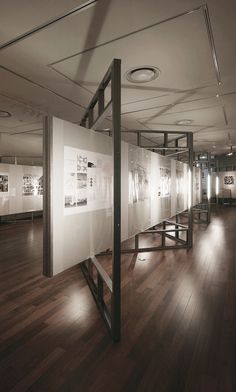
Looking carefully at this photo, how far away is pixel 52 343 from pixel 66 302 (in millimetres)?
775

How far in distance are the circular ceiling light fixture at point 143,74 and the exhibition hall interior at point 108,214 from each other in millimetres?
15

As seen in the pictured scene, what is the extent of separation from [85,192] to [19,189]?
7.73m

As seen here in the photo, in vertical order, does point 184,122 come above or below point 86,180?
above

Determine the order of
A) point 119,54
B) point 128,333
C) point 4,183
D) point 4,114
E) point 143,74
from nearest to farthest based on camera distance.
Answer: point 128,333
point 119,54
point 143,74
point 4,114
point 4,183

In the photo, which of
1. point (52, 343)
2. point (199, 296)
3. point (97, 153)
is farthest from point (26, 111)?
point (199, 296)

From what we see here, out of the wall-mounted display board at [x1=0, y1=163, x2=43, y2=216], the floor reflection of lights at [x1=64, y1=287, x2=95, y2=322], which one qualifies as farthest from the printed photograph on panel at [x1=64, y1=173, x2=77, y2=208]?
the wall-mounted display board at [x1=0, y1=163, x2=43, y2=216]

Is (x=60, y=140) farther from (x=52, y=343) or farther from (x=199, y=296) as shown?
(x=199, y=296)

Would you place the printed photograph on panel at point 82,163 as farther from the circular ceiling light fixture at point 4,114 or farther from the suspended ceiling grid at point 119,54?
the circular ceiling light fixture at point 4,114

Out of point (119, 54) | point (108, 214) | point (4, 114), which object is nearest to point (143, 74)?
point (119, 54)

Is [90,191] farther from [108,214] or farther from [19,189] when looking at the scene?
[19,189]

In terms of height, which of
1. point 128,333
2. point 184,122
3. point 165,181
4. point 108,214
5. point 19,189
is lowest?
point 128,333

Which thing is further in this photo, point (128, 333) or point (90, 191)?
point (90, 191)

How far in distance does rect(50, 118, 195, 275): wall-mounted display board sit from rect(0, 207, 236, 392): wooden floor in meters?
0.72

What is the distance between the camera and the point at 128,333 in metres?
2.30
